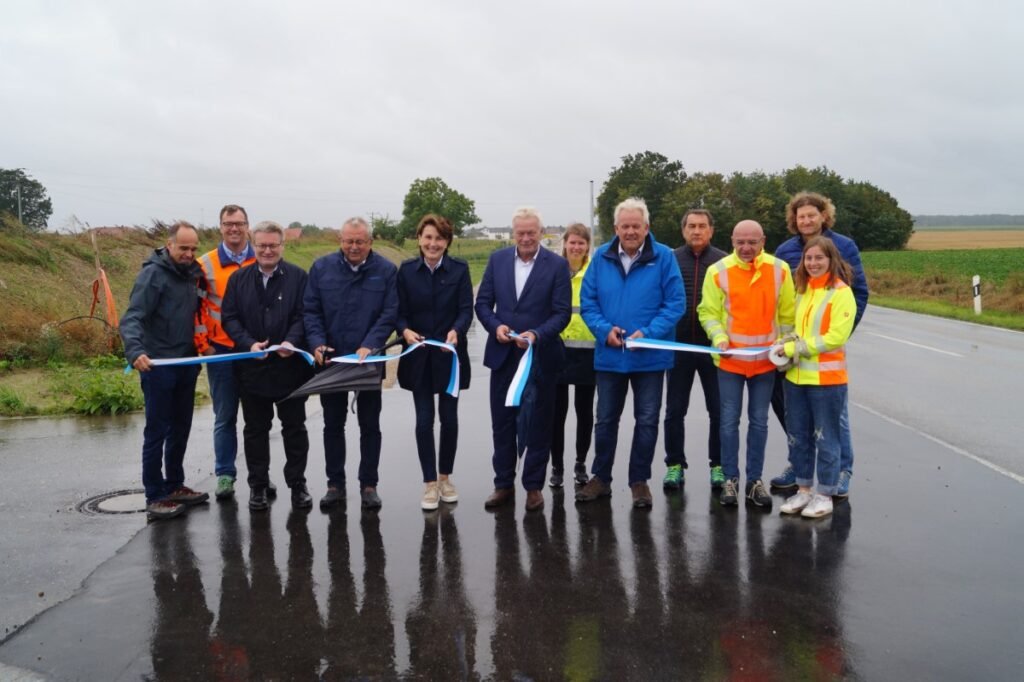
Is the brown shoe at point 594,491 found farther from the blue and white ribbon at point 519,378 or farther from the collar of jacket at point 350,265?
the collar of jacket at point 350,265

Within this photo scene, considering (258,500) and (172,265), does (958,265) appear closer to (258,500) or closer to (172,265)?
(258,500)

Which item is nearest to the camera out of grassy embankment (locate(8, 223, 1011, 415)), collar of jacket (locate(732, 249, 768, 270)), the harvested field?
collar of jacket (locate(732, 249, 768, 270))

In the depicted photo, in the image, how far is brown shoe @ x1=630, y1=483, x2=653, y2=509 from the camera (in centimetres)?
593

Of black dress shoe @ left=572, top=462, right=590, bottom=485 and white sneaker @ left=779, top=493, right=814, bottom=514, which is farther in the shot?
black dress shoe @ left=572, top=462, right=590, bottom=485

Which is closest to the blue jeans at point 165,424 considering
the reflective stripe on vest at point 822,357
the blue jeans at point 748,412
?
the blue jeans at point 748,412

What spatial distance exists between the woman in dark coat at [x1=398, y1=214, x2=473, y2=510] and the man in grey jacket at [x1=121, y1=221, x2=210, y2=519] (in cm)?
156

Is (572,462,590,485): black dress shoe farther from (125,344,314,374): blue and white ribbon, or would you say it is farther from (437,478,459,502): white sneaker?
(125,344,314,374): blue and white ribbon

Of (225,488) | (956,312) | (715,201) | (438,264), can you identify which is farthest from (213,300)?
(715,201)

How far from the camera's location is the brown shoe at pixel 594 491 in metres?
6.09

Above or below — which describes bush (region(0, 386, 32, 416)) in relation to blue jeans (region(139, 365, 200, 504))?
below

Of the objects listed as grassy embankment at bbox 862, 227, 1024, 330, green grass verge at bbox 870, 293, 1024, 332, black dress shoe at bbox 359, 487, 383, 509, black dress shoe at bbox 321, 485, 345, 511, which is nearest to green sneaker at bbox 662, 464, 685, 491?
black dress shoe at bbox 359, 487, 383, 509

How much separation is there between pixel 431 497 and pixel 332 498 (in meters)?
0.74

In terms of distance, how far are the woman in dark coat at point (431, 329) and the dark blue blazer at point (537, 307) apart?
22 cm

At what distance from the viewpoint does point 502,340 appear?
232 inches
